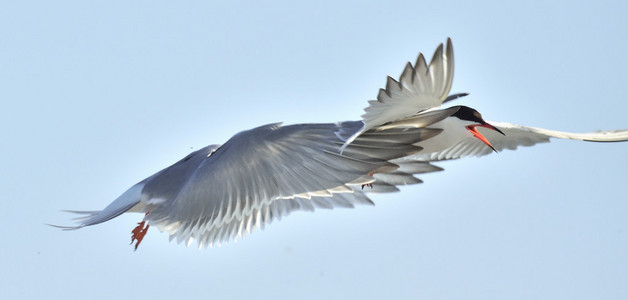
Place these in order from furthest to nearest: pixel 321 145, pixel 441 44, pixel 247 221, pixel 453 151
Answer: pixel 453 151 → pixel 247 221 → pixel 321 145 → pixel 441 44

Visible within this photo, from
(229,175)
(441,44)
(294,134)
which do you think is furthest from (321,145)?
(441,44)

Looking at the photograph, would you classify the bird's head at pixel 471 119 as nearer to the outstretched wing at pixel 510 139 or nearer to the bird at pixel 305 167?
the bird at pixel 305 167

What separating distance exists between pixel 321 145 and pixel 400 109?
35.2 inches

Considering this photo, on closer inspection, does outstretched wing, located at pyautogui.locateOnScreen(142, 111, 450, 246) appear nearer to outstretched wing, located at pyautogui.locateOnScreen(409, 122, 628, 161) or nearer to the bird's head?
the bird's head

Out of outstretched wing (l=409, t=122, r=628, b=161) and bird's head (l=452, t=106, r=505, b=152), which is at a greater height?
bird's head (l=452, t=106, r=505, b=152)

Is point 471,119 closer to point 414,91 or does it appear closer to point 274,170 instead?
point 414,91

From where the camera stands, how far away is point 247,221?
35.9 feet

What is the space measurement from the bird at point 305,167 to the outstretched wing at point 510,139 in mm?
718

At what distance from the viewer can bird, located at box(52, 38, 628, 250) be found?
9.91 m

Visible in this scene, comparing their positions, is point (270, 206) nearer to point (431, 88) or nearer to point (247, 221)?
point (247, 221)

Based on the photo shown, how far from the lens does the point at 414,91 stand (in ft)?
31.5

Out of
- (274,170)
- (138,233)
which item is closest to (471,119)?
(274,170)

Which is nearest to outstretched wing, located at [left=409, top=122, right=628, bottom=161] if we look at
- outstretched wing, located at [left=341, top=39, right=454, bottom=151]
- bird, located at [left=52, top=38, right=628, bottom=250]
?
bird, located at [left=52, top=38, right=628, bottom=250]

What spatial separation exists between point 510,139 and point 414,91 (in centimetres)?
283
